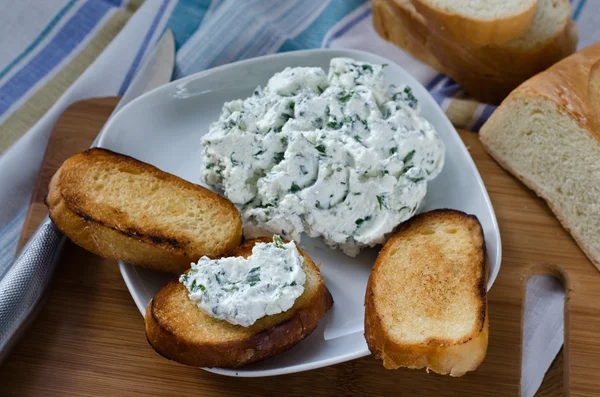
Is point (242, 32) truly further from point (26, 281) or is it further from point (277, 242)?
point (26, 281)

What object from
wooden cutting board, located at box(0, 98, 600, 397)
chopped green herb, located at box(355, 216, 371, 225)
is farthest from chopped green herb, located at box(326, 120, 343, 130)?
wooden cutting board, located at box(0, 98, 600, 397)

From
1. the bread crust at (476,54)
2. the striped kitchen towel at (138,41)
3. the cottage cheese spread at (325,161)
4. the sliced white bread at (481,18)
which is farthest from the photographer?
the striped kitchen towel at (138,41)

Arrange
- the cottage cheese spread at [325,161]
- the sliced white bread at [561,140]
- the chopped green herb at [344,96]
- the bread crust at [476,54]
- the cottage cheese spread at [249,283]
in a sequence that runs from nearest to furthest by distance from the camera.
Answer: the cottage cheese spread at [249,283], the cottage cheese spread at [325,161], the chopped green herb at [344,96], the sliced white bread at [561,140], the bread crust at [476,54]

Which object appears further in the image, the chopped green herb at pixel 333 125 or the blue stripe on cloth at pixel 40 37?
the blue stripe on cloth at pixel 40 37

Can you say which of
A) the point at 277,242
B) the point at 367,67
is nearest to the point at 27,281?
the point at 277,242

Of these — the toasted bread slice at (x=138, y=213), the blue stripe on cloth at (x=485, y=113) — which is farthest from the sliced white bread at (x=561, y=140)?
the toasted bread slice at (x=138, y=213)

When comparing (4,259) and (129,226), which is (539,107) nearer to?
(129,226)

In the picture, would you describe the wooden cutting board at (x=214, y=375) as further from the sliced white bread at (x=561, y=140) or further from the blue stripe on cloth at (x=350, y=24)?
the blue stripe on cloth at (x=350, y=24)
